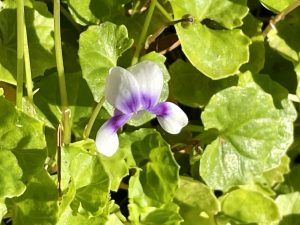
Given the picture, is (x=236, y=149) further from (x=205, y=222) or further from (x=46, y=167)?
(x=46, y=167)

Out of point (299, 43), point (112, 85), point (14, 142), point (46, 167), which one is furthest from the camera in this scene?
point (299, 43)

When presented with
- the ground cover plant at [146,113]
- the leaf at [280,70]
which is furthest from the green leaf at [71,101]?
the leaf at [280,70]

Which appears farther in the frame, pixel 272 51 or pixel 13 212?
pixel 272 51

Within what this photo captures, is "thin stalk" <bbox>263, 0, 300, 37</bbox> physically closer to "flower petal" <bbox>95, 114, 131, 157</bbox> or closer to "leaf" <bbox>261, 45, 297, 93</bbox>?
"leaf" <bbox>261, 45, 297, 93</bbox>

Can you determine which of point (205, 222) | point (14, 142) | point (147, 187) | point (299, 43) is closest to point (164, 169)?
point (147, 187)

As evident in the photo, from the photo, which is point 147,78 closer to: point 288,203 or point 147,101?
point 147,101

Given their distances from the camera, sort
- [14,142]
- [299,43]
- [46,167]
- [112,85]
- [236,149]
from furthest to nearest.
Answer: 1. [299,43]
2. [236,149]
3. [46,167]
4. [14,142]
5. [112,85]

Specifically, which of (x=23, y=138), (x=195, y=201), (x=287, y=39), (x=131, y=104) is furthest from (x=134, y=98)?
(x=287, y=39)

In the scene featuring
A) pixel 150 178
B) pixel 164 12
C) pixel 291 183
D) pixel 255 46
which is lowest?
pixel 291 183
